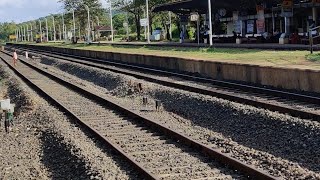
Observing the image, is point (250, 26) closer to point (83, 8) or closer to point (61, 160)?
point (61, 160)

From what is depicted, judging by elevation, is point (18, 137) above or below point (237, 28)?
below

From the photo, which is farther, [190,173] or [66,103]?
[66,103]

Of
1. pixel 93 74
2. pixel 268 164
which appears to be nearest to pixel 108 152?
pixel 268 164

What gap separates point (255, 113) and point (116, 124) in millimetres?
3908

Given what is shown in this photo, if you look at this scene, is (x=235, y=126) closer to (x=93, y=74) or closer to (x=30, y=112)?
(x=30, y=112)

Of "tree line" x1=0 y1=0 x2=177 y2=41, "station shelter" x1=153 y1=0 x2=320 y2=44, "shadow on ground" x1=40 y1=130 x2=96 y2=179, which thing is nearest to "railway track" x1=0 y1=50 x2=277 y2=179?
"shadow on ground" x1=40 y1=130 x2=96 y2=179

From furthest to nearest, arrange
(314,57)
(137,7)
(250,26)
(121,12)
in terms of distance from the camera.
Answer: (121,12) → (137,7) → (250,26) → (314,57)

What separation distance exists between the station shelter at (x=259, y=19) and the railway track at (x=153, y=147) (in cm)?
2572

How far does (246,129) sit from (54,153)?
15.7 feet

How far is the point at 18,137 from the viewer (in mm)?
14828

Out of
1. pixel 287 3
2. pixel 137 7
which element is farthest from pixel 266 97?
pixel 137 7

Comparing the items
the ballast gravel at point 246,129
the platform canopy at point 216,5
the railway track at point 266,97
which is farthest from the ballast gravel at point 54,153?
the platform canopy at point 216,5

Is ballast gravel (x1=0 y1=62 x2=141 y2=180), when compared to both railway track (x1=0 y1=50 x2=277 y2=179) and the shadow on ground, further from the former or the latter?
railway track (x1=0 y1=50 x2=277 y2=179)

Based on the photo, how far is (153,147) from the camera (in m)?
11.9
